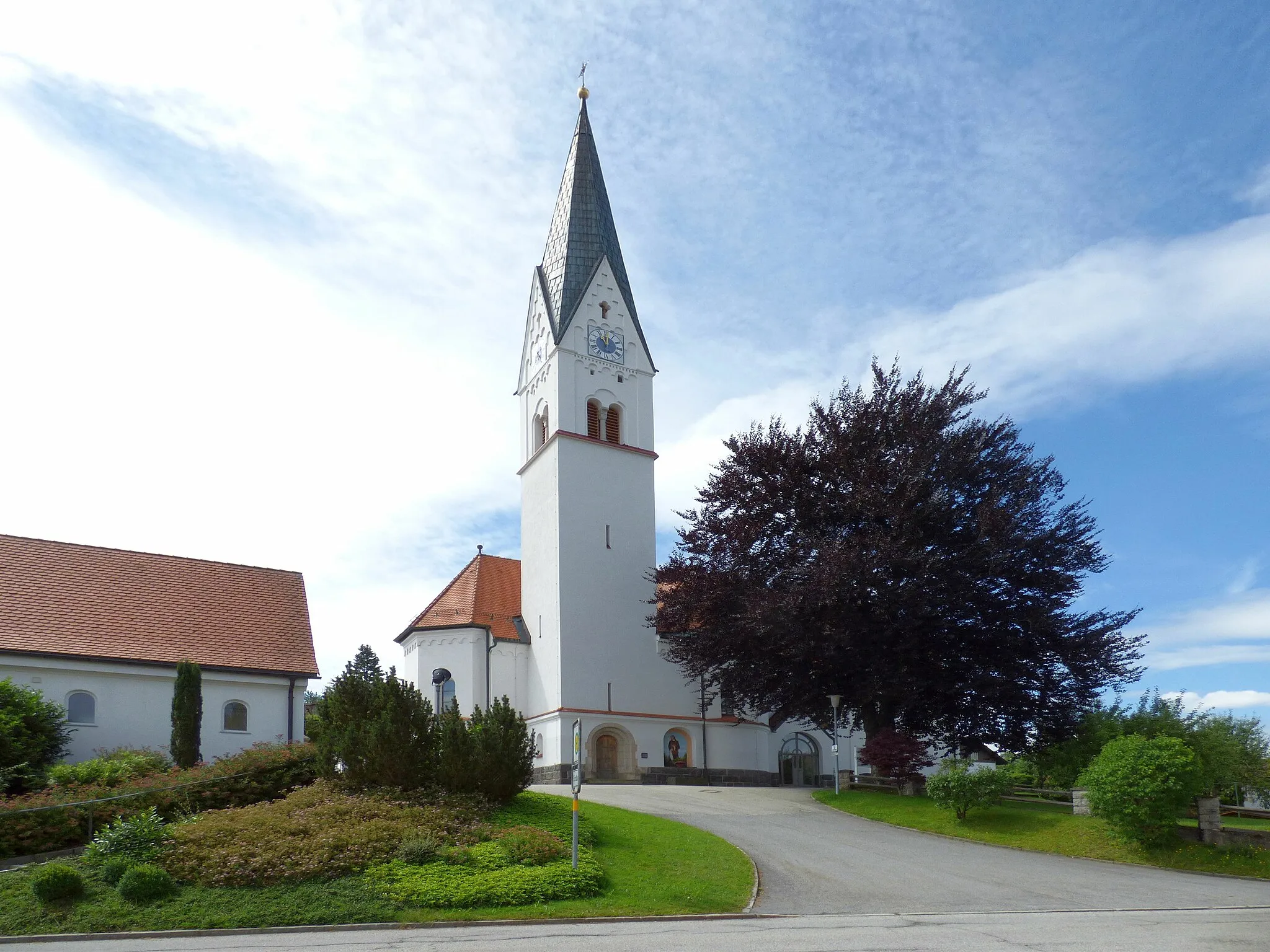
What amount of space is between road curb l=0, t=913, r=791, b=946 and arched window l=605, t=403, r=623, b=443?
29899 mm

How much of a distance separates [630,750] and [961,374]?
18222 mm

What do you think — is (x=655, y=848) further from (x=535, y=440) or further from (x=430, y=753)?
(x=535, y=440)

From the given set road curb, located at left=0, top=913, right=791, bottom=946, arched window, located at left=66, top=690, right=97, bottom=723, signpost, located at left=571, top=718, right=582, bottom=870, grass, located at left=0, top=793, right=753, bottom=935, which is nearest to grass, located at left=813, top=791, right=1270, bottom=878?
grass, located at left=0, top=793, right=753, bottom=935

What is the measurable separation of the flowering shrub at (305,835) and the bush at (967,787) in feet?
37.1

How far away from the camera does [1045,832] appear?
22.3 meters

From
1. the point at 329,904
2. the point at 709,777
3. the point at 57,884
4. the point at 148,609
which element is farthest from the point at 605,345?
the point at 57,884

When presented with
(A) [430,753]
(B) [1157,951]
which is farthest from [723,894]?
(A) [430,753]

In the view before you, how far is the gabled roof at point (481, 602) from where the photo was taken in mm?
41625

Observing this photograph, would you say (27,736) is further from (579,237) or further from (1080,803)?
(579,237)

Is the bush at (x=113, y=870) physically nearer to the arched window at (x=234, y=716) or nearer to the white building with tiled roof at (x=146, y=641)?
the white building with tiled roof at (x=146, y=641)

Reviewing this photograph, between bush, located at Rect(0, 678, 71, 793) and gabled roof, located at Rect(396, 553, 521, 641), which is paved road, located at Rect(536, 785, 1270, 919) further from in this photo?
gabled roof, located at Rect(396, 553, 521, 641)

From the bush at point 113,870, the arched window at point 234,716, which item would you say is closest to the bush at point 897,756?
the arched window at point 234,716

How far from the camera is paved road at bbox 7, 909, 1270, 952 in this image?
11961mm

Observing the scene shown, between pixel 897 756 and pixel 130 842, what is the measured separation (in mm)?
18792
